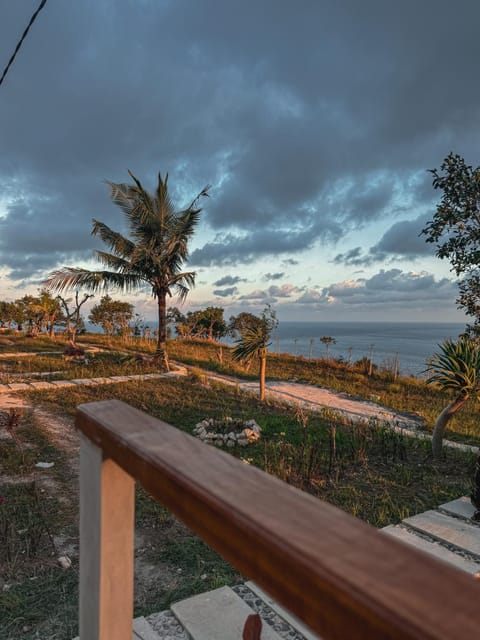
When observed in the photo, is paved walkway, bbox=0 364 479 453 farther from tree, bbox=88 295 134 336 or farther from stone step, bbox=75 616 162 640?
tree, bbox=88 295 134 336

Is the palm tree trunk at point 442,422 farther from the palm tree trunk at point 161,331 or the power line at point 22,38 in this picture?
the palm tree trunk at point 161,331

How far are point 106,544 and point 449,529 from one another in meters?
3.52

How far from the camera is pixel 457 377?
17.6ft

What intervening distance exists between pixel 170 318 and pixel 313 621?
105 ft

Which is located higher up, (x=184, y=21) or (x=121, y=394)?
(x=184, y=21)

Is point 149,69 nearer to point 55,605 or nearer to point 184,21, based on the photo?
point 184,21

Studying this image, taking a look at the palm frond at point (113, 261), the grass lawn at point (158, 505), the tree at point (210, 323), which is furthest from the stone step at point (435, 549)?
the tree at point (210, 323)

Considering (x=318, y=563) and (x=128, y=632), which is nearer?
(x=318, y=563)

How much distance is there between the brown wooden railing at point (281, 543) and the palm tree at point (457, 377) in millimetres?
5415

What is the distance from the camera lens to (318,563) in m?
0.35

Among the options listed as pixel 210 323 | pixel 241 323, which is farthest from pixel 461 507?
pixel 210 323

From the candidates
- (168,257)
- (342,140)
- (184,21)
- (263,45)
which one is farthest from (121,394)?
(342,140)

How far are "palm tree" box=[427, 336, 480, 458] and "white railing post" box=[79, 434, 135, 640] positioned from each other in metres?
5.33

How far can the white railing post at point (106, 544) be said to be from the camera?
781mm
